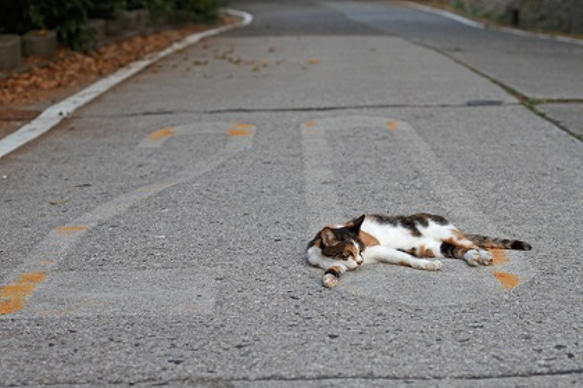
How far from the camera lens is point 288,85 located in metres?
→ 11.4

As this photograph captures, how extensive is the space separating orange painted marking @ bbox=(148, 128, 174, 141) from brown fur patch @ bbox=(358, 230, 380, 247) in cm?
381

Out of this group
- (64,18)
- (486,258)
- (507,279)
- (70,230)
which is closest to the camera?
(507,279)

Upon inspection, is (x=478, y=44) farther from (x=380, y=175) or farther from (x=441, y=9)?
(x=441, y=9)

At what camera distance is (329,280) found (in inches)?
183

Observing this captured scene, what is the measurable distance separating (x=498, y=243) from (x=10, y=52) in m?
8.27

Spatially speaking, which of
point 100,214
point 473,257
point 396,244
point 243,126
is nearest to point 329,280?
point 396,244

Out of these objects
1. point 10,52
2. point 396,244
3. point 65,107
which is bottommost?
point 65,107

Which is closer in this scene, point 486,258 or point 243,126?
point 486,258

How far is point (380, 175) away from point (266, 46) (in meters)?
9.97

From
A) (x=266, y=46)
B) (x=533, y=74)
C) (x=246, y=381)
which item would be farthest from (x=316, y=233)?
A: (x=266, y=46)

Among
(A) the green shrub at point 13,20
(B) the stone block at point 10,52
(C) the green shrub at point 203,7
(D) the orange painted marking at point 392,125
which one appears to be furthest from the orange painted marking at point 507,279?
(C) the green shrub at point 203,7

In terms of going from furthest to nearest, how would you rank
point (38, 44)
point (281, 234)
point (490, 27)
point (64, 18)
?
point (490, 27) → point (64, 18) → point (38, 44) → point (281, 234)

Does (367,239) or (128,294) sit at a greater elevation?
(367,239)

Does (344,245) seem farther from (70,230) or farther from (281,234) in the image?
(70,230)
